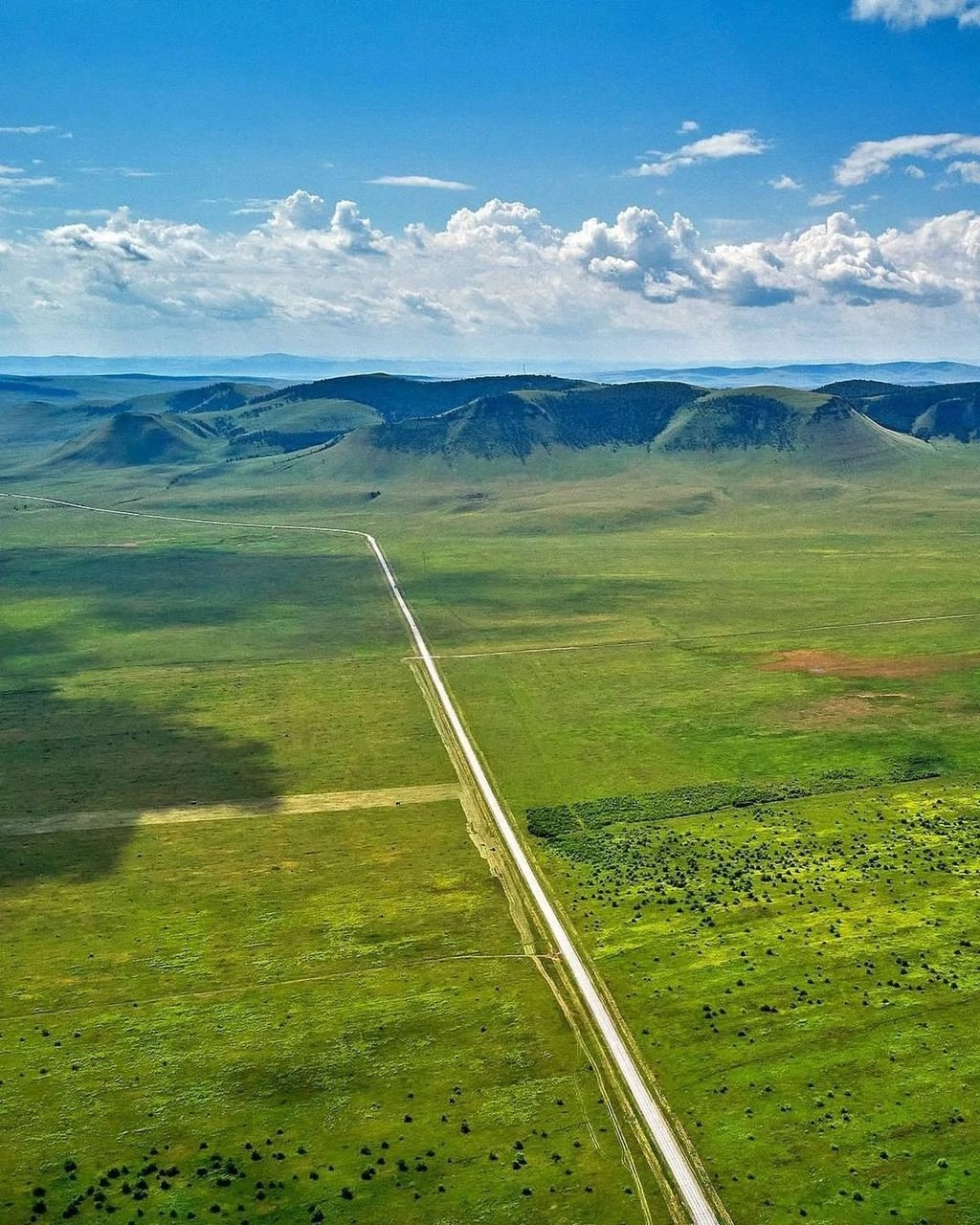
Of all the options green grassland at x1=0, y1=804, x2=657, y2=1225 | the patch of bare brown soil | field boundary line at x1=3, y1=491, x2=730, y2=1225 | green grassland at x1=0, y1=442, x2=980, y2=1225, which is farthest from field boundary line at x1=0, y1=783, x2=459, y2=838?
the patch of bare brown soil

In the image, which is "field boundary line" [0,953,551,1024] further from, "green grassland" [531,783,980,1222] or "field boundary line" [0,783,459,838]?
"field boundary line" [0,783,459,838]

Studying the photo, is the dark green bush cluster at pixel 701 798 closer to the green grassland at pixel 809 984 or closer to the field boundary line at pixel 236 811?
the green grassland at pixel 809 984

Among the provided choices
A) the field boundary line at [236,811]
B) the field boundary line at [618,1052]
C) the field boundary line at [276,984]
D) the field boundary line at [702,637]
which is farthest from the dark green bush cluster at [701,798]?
the field boundary line at [702,637]

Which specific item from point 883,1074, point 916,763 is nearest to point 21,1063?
point 883,1074

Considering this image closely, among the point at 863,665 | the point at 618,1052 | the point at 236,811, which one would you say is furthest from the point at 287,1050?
the point at 863,665

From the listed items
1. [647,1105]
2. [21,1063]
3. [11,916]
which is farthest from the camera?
[11,916]

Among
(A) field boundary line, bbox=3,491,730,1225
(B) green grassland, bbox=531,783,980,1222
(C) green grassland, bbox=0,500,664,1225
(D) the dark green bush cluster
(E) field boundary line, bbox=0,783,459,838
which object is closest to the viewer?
(A) field boundary line, bbox=3,491,730,1225

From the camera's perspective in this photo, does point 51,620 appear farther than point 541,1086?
Yes

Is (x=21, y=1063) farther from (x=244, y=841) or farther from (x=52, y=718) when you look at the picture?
(x=52, y=718)
